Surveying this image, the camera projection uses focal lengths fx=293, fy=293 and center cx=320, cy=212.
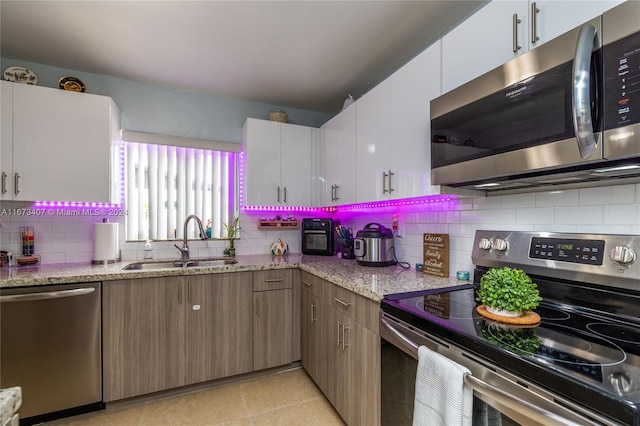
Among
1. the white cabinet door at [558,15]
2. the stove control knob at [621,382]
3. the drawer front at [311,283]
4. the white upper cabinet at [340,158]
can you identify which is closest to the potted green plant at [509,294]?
the stove control knob at [621,382]

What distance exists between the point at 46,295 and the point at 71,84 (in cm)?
156

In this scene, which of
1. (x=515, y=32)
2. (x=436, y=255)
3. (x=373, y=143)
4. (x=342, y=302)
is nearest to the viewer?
(x=515, y=32)

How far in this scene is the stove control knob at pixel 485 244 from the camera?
150 centimetres

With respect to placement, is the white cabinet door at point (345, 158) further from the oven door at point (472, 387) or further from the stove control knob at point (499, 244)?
the oven door at point (472, 387)

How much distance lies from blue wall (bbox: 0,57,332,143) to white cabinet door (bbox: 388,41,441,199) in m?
1.70

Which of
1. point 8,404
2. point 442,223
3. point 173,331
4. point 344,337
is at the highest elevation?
point 442,223

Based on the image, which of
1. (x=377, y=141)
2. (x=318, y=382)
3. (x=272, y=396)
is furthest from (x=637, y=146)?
(x=272, y=396)

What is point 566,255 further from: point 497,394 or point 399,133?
point 399,133

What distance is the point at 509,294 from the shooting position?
1.03 metres

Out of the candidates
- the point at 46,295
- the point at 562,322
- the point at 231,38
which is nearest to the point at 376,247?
the point at 562,322

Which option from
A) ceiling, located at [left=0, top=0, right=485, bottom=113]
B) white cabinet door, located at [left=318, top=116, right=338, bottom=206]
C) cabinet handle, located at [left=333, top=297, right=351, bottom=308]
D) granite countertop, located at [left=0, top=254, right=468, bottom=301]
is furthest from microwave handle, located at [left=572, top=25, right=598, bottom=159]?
white cabinet door, located at [left=318, top=116, right=338, bottom=206]

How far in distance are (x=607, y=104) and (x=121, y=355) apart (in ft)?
9.04

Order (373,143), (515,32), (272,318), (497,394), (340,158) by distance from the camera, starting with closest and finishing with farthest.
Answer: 1. (497,394)
2. (515,32)
3. (373,143)
4. (272,318)
5. (340,158)

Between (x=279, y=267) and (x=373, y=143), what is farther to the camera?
(x=279, y=267)
